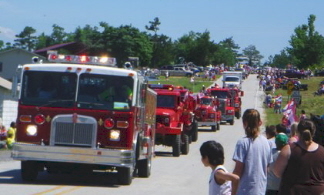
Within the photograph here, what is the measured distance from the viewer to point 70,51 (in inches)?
4921

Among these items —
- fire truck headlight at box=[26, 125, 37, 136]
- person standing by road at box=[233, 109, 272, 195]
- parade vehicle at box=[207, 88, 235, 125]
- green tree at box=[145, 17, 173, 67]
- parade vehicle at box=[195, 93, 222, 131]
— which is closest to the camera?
person standing by road at box=[233, 109, 272, 195]

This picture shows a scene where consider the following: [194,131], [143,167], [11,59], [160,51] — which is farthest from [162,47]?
[143,167]

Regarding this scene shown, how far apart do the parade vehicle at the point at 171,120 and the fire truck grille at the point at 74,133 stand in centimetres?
1146

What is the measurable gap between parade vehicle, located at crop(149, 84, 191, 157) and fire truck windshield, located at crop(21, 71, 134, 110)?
1122cm

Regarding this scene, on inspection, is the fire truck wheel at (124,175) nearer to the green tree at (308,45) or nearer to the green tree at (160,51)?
the green tree at (308,45)

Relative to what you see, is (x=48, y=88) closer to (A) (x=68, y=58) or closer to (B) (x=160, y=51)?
(A) (x=68, y=58)

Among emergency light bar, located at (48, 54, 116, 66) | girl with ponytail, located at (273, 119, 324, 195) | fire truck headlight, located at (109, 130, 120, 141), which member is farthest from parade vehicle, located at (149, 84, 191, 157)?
girl with ponytail, located at (273, 119, 324, 195)

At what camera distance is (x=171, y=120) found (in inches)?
1171

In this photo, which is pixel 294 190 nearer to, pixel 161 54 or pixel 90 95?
pixel 90 95

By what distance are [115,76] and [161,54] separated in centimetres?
11815

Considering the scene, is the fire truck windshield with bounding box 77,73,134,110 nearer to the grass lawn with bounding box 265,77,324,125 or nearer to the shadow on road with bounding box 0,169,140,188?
the shadow on road with bounding box 0,169,140,188

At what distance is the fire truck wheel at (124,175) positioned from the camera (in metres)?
18.7

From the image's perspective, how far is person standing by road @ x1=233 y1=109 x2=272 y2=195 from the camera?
27.7ft

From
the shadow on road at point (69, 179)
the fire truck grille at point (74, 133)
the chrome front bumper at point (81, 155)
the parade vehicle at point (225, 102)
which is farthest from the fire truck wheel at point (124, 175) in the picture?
the parade vehicle at point (225, 102)
